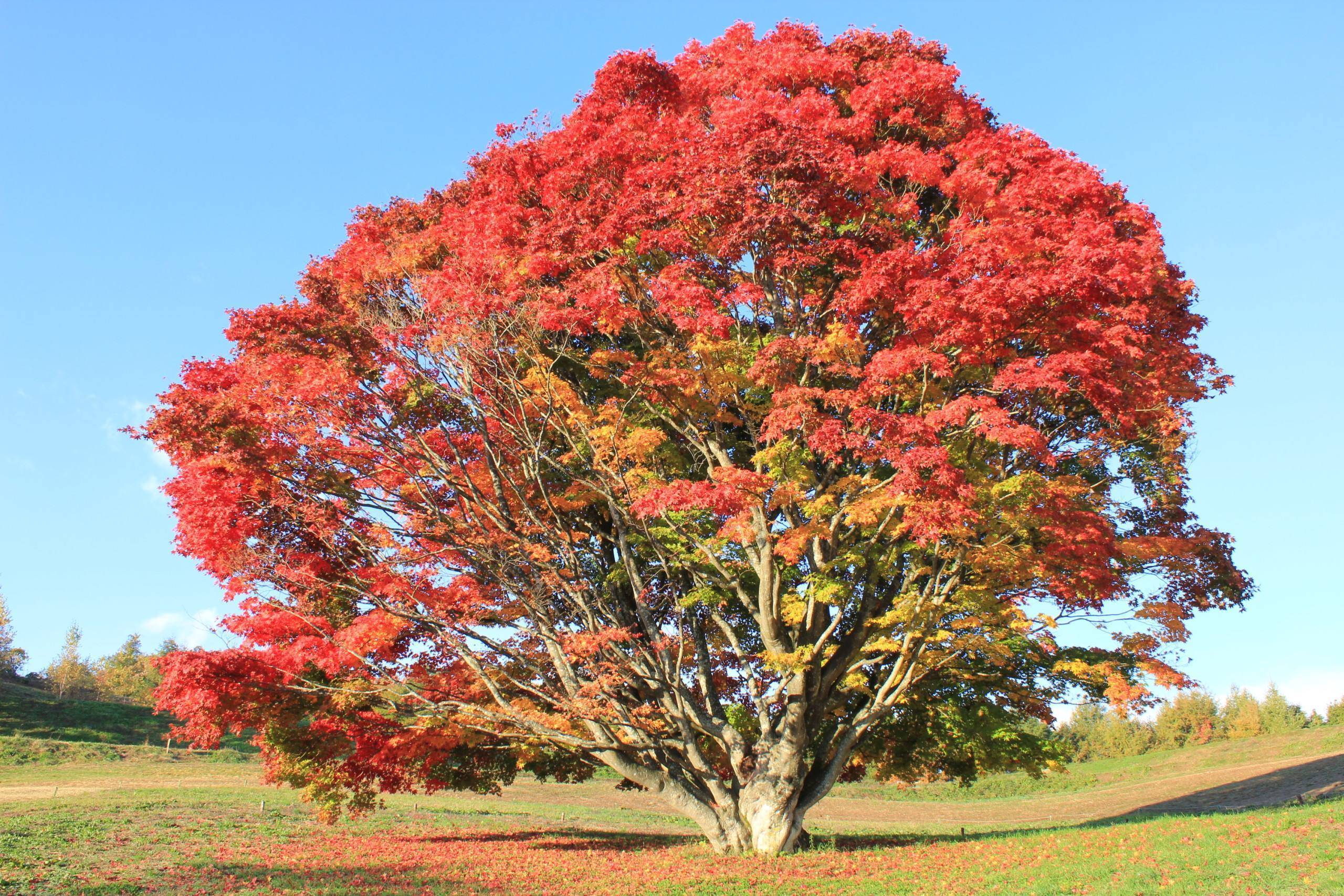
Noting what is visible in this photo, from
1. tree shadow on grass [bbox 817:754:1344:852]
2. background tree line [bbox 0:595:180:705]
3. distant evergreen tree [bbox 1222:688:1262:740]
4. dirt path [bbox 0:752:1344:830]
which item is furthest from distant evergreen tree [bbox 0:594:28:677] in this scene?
distant evergreen tree [bbox 1222:688:1262:740]

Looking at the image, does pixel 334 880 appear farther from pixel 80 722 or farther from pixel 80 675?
pixel 80 675

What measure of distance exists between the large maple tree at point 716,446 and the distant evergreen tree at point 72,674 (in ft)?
213

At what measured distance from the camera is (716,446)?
13.5m

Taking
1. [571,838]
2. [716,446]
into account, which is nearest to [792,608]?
[716,446]

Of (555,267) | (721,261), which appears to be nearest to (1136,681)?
(721,261)

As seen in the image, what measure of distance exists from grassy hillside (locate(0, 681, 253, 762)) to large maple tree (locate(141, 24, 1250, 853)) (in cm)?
3664

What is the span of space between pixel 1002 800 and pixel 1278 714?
3945cm

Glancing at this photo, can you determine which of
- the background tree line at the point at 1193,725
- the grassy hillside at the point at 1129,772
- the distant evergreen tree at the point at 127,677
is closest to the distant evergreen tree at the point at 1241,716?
the background tree line at the point at 1193,725

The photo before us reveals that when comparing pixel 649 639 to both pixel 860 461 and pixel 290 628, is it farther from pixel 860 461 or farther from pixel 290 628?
pixel 290 628

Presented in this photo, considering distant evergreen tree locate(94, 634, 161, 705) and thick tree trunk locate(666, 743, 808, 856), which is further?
distant evergreen tree locate(94, 634, 161, 705)

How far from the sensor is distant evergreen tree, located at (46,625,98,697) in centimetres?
6469

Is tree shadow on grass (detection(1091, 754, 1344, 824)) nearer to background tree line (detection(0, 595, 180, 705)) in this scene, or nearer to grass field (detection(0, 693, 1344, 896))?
grass field (detection(0, 693, 1344, 896))

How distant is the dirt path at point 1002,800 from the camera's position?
94.0 feet

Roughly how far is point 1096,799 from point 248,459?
44104 millimetres
